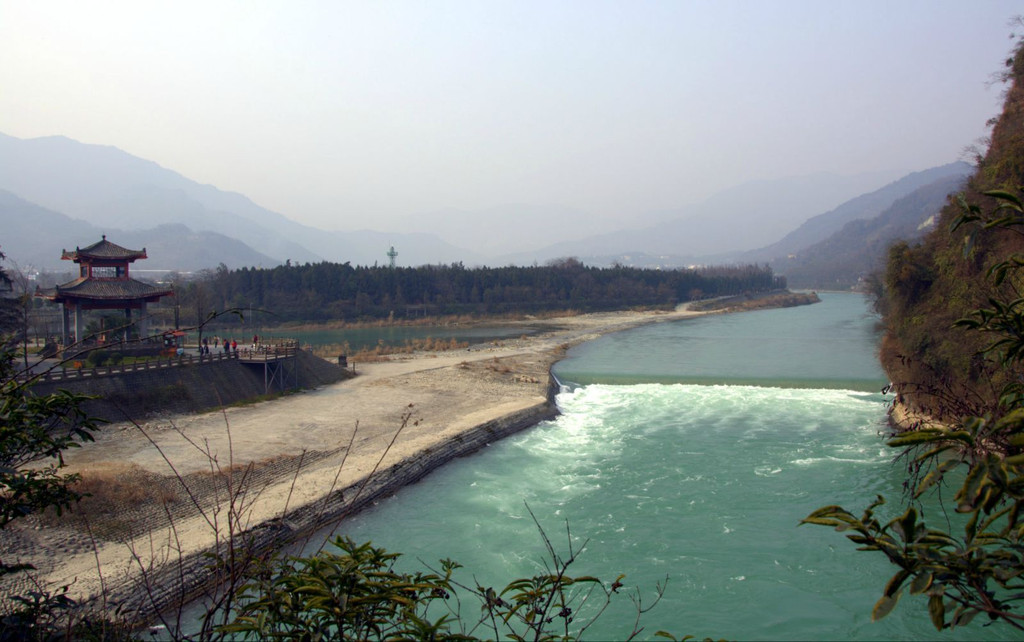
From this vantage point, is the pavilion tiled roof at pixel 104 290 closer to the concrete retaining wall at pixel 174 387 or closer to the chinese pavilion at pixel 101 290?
the chinese pavilion at pixel 101 290

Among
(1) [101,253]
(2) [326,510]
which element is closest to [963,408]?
(2) [326,510]

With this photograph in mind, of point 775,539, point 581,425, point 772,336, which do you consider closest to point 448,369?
point 581,425

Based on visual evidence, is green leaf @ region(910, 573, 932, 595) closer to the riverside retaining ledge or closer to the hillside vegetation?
the hillside vegetation

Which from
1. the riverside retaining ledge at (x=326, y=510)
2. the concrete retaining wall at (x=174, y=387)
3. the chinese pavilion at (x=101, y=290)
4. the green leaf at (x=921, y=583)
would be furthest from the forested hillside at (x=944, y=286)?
the chinese pavilion at (x=101, y=290)

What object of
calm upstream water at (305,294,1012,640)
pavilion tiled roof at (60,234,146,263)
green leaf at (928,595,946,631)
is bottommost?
calm upstream water at (305,294,1012,640)

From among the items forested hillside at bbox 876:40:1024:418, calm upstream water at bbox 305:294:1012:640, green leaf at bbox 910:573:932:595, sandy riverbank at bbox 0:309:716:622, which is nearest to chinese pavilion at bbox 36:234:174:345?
sandy riverbank at bbox 0:309:716:622

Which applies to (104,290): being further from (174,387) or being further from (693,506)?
(693,506)
